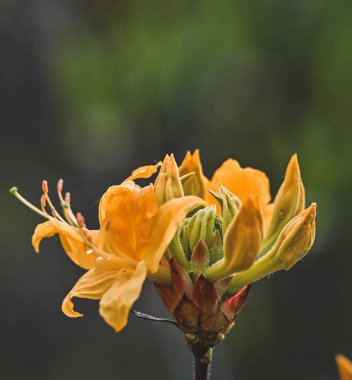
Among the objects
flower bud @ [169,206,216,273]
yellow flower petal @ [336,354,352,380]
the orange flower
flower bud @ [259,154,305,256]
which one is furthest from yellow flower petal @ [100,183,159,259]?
yellow flower petal @ [336,354,352,380]

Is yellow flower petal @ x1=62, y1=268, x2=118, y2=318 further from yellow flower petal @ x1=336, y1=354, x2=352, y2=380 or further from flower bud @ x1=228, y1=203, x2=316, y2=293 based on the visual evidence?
yellow flower petal @ x1=336, y1=354, x2=352, y2=380

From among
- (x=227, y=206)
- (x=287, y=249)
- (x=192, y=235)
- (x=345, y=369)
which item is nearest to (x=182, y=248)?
(x=192, y=235)

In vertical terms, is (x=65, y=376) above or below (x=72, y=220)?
below

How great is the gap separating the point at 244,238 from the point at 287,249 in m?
0.23

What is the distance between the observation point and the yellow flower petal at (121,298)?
1837mm

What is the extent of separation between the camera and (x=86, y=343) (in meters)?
7.11

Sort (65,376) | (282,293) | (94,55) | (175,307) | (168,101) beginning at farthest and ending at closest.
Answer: (65,376) < (282,293) < (94,55) < (168,101) < (175,307)

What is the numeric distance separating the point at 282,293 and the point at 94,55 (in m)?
2.21

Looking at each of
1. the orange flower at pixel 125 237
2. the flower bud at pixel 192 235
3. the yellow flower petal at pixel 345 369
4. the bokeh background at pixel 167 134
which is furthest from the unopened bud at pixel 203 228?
the bokeh background at pixel 167 134

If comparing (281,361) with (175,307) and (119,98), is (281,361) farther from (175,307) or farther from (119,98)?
(175,307)

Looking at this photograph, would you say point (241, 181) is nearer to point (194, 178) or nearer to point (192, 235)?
point (194, 178)

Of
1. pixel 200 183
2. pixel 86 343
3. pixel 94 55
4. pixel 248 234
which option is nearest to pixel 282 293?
pixel 86 343

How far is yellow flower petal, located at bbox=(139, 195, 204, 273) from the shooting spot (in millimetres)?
1919

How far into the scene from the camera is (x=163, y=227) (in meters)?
1.97
